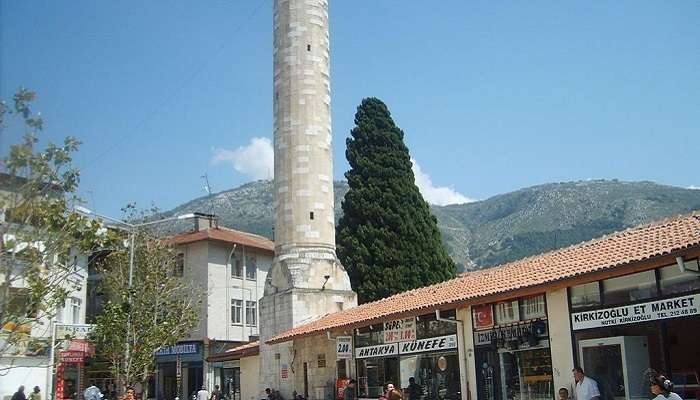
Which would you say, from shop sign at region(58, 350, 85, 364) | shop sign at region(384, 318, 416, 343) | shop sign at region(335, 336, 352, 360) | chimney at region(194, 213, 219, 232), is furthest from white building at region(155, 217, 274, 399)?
shop sign at region(384, 318, 416, 343)

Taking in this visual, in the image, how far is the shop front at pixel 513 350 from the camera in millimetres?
14180

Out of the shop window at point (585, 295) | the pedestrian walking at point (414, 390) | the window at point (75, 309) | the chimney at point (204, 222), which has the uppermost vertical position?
the chimney at point (204, 222)

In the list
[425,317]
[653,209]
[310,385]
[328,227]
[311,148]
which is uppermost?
[653,209]

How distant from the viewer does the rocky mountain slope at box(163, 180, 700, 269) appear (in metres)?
147

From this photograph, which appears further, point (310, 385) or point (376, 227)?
point (376, 227)

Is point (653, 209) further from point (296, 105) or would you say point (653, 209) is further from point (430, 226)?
point (296, 105)

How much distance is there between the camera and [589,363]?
517 inches

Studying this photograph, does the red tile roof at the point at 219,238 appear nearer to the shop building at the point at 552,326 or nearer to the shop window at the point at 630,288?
the shop building at the point at 552,326

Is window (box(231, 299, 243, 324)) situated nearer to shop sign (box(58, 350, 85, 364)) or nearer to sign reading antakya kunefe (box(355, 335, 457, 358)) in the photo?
shop sign (box(58, 350, 85, 364))

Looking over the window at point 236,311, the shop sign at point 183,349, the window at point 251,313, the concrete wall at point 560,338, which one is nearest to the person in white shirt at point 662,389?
the concrete wall at point 560,338

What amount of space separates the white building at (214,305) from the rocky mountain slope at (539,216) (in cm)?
Result: 9562

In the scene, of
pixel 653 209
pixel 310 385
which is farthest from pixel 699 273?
pixel 653 209

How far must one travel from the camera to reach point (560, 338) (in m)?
13.6

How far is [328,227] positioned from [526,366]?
42.8ft
